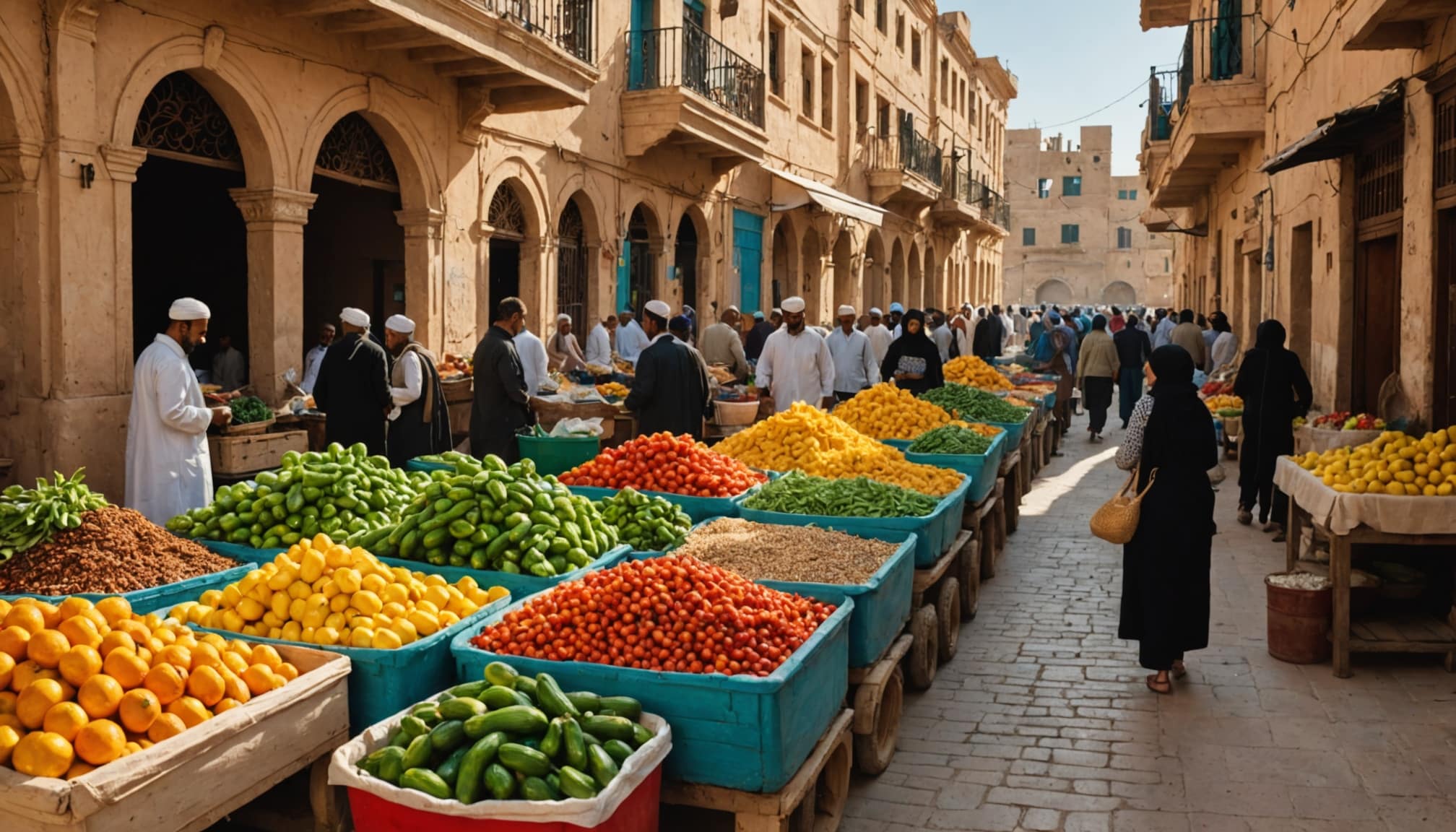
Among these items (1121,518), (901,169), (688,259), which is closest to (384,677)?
(1121,518)

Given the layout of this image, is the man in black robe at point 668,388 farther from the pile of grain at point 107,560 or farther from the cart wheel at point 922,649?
the pile of grain at point 107,560

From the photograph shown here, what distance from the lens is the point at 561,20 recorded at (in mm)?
13594

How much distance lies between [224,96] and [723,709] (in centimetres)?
818

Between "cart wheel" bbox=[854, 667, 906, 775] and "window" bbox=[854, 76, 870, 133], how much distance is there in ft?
75.2

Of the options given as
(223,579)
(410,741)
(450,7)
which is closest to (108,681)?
(410,741)

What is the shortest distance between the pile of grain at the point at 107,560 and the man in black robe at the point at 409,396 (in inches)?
131

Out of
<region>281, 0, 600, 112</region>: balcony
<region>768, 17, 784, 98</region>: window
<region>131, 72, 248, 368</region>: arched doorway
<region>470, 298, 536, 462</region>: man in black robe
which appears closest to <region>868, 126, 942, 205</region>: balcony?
<region>768, 17, 784, 98</region>: window

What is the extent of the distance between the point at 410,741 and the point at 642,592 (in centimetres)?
99

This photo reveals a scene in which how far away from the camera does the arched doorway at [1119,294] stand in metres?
71.3

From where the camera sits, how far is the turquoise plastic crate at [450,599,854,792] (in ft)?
11.4

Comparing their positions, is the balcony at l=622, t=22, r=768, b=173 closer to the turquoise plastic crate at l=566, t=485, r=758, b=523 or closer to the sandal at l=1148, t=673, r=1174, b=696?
the turquoise plastic crate at l=566, t=485, r=758, b=523

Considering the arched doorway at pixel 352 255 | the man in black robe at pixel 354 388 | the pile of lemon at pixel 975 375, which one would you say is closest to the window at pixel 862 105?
the pile of lemon at pixel 975 375

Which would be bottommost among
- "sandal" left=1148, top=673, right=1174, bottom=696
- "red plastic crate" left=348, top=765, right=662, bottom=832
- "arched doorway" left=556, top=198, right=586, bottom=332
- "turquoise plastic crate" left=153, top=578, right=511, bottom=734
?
"sandal" left=1148, top=673, right=1174, bottom=696

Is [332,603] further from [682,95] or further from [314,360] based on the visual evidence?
[682,95]
